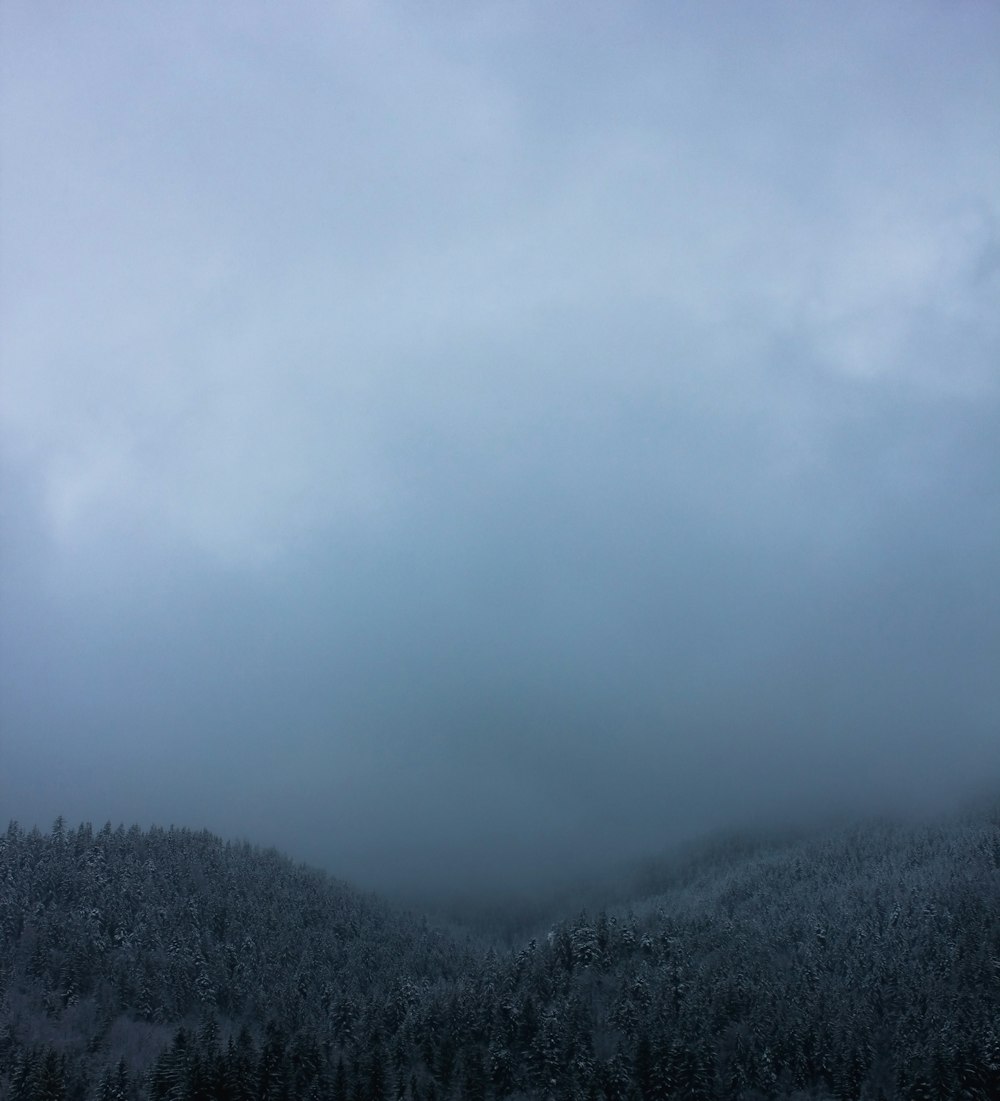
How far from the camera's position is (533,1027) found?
596ft

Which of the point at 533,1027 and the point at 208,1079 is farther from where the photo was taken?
the point at 533,1027

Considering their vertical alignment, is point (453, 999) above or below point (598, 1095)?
above

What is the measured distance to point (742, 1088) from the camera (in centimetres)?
15725

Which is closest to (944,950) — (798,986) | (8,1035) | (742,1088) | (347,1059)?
(798,986)

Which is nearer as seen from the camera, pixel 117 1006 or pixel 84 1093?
pixel 84 1093

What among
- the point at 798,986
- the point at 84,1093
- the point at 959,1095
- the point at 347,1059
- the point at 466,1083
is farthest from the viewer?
the point at 798,986

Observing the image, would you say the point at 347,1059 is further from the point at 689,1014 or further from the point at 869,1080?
the point at 869,1080

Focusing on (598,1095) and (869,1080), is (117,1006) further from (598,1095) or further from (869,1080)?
(869,1080)

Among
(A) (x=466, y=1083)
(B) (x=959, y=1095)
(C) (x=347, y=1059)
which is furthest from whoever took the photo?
(C) (x=347, y=1059)

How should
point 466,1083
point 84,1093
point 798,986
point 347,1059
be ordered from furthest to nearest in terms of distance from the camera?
point 798,986 < point 347,1059 < point 466,1083 < point 84,1093

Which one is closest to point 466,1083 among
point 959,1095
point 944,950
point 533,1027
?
point 533,1027

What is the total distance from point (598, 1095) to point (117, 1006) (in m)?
111

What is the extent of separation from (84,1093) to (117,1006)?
51840 millimetres

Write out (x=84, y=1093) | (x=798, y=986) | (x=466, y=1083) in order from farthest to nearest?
(x=798, y=986)
(x=466, y=1083)
(x=84, y=1093)
